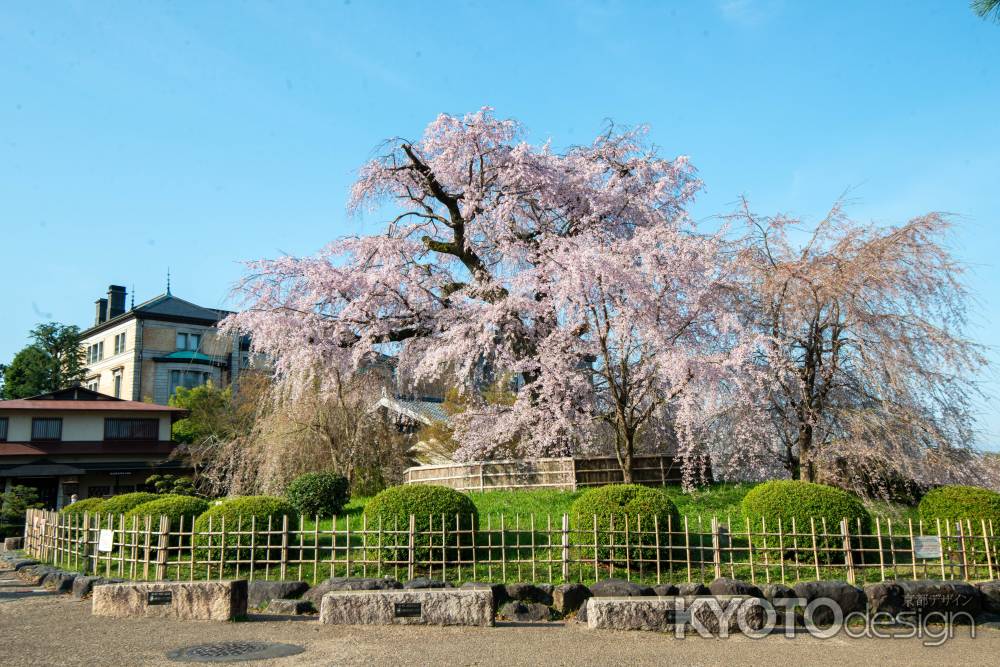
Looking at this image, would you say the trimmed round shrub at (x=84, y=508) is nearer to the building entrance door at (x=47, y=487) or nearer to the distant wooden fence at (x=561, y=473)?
the distant wooden fence at (x=561, y=473)

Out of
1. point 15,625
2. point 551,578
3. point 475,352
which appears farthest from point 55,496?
point 551,578

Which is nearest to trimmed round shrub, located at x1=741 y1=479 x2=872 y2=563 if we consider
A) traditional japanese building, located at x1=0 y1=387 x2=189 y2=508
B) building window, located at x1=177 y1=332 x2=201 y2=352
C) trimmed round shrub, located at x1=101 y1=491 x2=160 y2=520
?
trimmed round shrub, located at x1=101 y1=491 x2=160 y2=520

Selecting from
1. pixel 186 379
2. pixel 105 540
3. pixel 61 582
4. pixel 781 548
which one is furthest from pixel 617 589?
pixel 186 379

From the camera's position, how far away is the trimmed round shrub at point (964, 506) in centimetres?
1177

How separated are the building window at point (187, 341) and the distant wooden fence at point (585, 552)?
40224 mm

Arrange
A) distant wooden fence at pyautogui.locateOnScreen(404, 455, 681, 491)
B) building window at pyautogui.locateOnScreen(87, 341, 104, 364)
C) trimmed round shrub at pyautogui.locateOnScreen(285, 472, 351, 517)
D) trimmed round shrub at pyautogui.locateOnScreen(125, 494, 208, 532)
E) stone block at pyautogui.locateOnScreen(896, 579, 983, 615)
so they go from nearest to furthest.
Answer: stone block at pyautogui.locateOnScreen(896, 579, 983, 615), trimmed round shrub at pyautogui.locateOnScreen(125, 494, 208, 532), trimmed round shrub at pyautogui.locateOnScreen(285, 472, 351, 517), distant wooden fence at pyautogui.locateOnScreen(404, 455, 681, 491), building window at pyautogui.locateOnScreen(87, 341, 104, 364)

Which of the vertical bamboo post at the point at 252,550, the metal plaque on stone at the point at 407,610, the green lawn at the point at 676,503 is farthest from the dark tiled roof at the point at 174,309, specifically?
the metal plaque on stone at the point at 407,610

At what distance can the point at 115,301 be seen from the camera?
178 feet

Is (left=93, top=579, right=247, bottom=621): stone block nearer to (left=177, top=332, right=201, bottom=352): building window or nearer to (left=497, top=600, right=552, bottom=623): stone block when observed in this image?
(left=497, top=600, right=552, bottom=623): stone block

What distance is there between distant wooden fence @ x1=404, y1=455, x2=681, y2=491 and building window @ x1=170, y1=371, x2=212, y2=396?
3519cm

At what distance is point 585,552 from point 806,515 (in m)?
3.42

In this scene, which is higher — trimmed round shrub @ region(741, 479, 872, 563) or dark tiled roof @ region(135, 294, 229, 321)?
dark tiled roof @ region(135, 294, 229, 321)

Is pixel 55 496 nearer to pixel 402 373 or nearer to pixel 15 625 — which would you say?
pixel 402 373

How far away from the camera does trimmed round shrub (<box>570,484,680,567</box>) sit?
439 inches
